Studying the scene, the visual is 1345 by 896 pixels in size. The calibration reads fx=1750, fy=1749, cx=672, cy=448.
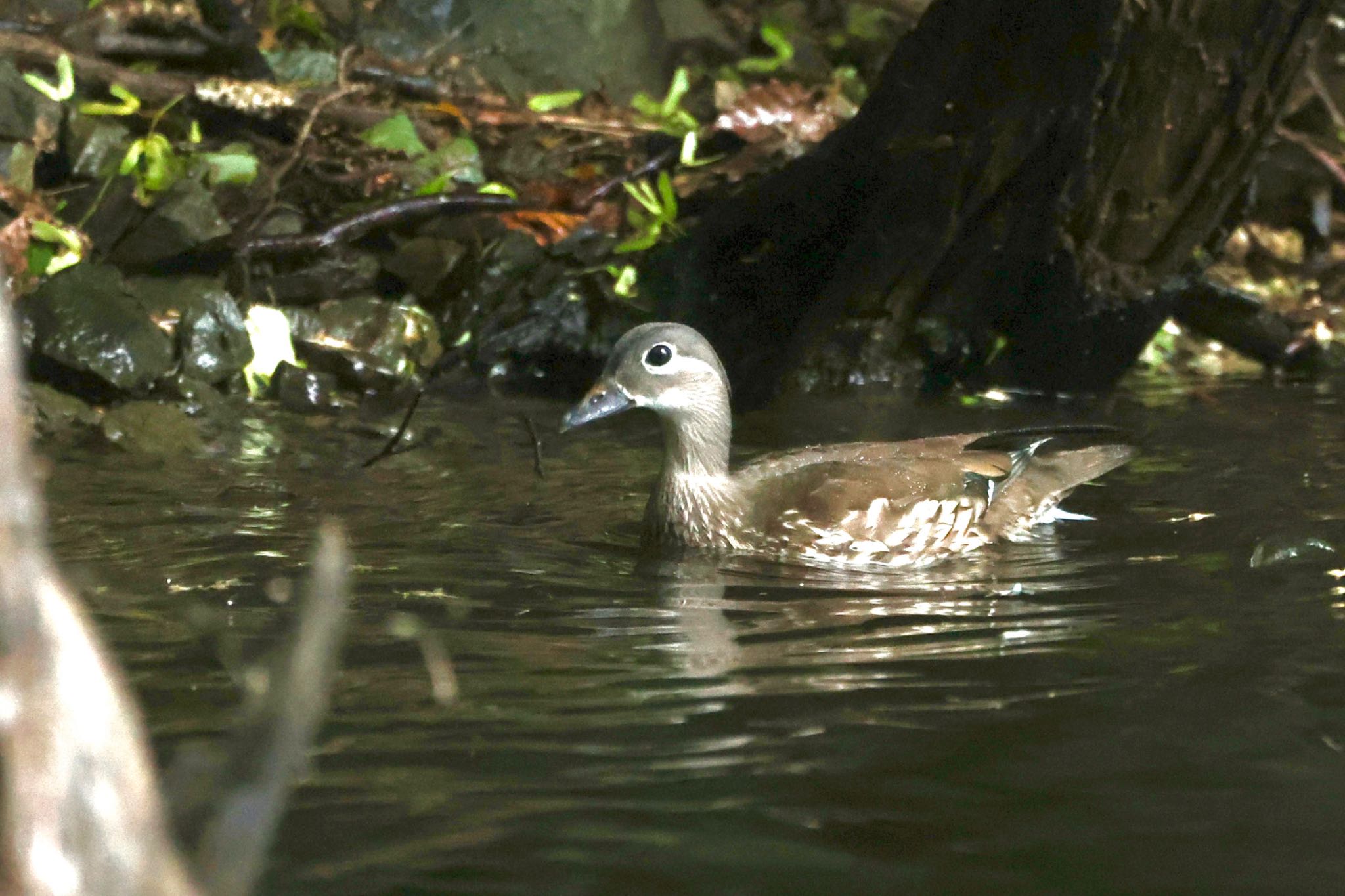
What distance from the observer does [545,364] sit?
31.7 feet

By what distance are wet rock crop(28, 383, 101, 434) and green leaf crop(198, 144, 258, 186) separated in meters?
1.97

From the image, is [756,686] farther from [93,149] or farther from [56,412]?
[93,149]

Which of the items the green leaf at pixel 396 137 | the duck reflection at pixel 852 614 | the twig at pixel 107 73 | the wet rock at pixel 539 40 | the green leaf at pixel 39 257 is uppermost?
the wet rock at pixel 539 40

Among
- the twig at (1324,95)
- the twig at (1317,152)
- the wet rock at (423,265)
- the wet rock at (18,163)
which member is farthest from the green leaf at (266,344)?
the twig at (1324,95)

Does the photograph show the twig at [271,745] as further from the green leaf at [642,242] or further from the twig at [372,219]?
the green leaf at [642,242]

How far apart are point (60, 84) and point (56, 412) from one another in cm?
260

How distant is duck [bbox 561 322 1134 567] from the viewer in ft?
19.8

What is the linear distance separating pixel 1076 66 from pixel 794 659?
3954mm

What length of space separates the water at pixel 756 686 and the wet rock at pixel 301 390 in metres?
1.52

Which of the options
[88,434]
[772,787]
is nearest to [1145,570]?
[772,787]

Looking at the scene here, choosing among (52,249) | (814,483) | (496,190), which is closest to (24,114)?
(52,249)

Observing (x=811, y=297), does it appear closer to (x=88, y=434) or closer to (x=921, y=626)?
(x=88, y=434)

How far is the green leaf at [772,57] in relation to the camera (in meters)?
12.1

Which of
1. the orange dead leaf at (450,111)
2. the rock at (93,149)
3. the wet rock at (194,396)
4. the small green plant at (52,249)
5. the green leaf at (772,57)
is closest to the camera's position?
the wet rock at (194,396)
